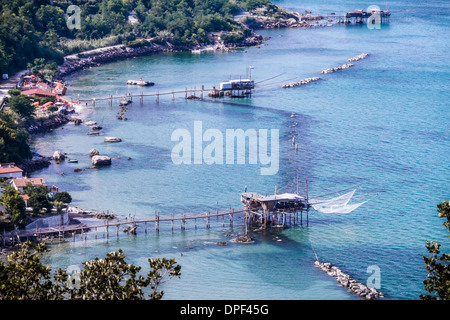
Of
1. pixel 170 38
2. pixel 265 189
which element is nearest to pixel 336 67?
pixel 170 38

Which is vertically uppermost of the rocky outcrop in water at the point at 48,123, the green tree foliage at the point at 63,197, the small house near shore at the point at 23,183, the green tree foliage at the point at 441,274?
the green tree foliage at the point at 441,274

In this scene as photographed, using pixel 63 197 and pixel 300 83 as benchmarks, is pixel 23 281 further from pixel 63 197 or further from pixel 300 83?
pixel 300 83

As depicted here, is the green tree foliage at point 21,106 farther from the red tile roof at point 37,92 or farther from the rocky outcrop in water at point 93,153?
the rocky outcrop in water at point 93,153

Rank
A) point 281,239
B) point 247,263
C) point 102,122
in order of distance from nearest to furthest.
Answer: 1. point 247,263
2. point 281,239
3. point 102,122

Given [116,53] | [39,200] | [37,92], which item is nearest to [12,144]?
[39,200]

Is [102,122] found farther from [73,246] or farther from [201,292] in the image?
[201,292]

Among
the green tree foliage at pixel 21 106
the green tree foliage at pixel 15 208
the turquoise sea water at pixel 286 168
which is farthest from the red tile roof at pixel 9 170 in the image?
the green tree foliage at pixel 21 106
